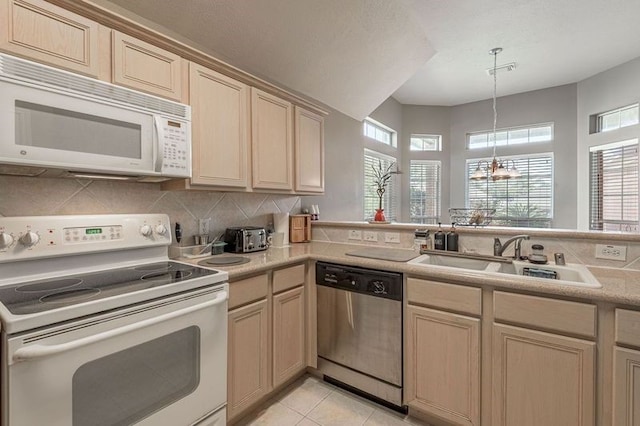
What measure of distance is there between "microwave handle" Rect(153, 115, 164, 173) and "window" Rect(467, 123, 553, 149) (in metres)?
5.85

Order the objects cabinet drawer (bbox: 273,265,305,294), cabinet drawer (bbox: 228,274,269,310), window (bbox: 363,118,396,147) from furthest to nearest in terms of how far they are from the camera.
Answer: window (bbox: 363,118,396,147) → cabinet drawer (bbox: 273,265,305,294) → cabinet drawer (bbox: 228,274,269,310)

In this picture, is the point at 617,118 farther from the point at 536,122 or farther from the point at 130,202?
the point at 130,202

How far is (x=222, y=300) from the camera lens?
1408 mm

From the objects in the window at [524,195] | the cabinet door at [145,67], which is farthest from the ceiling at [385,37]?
the window at [524,195]

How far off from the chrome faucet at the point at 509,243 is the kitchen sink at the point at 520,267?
0.08 meters

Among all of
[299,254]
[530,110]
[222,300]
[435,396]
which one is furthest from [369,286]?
[530,110]

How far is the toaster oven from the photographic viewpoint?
2143 millimetres

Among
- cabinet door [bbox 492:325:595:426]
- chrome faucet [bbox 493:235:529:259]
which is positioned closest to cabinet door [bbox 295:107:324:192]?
chrome faucet [bbox 493:235:529:259]

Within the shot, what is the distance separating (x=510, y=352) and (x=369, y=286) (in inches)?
30.3

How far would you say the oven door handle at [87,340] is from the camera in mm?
877

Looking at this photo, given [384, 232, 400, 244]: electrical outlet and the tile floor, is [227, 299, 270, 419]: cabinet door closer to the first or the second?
the tile floor

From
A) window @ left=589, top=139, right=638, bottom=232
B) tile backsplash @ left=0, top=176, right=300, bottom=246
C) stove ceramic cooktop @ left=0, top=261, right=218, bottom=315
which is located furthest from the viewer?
window @ left=589, top=139, right=638, bottom=232

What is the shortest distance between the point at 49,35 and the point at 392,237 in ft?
7.41

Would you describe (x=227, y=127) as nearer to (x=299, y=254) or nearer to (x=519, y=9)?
(x=299, y=254)
